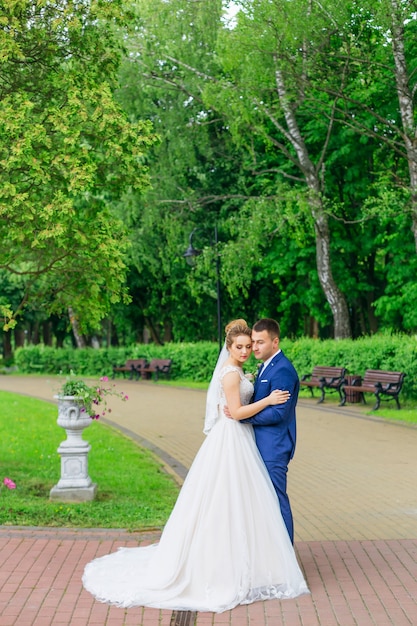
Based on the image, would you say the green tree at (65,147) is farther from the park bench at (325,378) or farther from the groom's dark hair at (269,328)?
the park bench at (325,378)

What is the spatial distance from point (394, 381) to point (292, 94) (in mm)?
9340

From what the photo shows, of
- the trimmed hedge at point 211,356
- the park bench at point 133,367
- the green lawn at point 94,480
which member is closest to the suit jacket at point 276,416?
the green lawn at point 94,480

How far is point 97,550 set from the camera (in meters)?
7.55

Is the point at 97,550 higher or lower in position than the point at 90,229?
lower

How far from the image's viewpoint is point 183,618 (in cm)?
582

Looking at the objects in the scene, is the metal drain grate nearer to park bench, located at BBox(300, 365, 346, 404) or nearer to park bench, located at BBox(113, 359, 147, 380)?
park bench, located at BBox(300, 365, 346, 404)

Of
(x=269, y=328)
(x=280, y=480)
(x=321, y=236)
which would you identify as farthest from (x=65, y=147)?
(x=321, y=236)

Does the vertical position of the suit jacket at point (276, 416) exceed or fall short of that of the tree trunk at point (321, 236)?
it falls short

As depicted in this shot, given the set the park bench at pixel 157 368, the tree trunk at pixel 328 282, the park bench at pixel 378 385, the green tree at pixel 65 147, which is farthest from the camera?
the park bench at pixel 157 368

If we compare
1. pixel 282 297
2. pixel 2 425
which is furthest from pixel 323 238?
pixel 2 425

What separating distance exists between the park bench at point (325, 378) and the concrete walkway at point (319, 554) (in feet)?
24.1

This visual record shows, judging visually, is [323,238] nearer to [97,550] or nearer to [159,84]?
[159,84]

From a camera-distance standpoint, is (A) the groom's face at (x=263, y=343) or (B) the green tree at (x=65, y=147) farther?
(B) the green tree at (x=65, y=147)

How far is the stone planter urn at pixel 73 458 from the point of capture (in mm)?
9742
